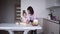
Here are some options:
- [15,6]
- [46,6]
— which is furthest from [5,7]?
[46,6]

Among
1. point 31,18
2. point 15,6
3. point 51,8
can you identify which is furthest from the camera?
point 15,6

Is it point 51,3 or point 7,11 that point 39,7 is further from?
point 7,11

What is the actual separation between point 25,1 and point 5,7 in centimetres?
105

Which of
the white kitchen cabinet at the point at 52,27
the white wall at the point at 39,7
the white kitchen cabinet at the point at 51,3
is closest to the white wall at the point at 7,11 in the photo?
the white wall at the point at 39,7

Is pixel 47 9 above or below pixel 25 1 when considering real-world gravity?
below

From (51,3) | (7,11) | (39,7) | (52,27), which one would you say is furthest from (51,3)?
(52,27)

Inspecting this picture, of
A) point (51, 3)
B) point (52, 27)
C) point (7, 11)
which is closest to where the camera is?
point (52, 27)

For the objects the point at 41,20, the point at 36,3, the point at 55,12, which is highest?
the point at 36,3

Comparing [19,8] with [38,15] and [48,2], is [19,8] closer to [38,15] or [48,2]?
[38,15]

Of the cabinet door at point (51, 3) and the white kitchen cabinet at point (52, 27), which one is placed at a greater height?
the cabinet door at point (51, 3)

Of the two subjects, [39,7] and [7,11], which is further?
[7,11]

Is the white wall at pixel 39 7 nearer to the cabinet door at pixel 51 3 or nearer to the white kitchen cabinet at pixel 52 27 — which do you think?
the cabinet door at pixel 51 3

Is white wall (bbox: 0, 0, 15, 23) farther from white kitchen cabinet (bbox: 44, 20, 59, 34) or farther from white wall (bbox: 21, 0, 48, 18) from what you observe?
white kitchen cabinet (bbox: 44, 20, 59, 34)

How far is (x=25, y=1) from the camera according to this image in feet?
17.3
